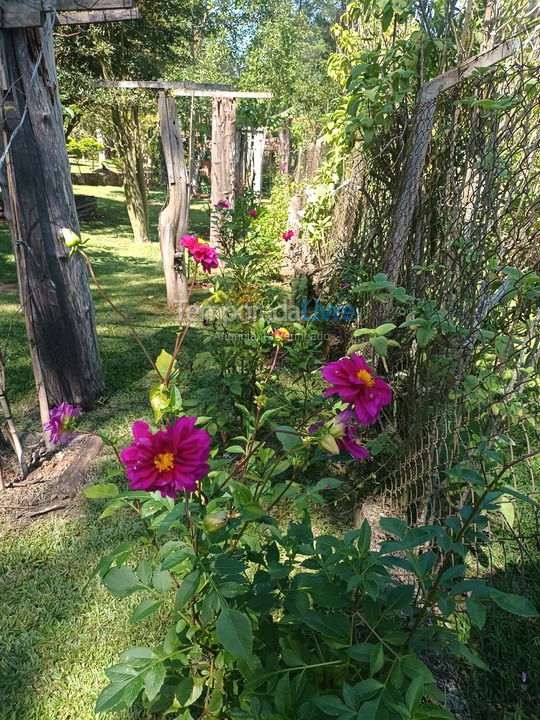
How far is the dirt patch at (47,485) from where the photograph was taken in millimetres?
2252

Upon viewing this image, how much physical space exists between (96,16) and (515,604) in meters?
3.26

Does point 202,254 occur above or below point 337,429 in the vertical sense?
above

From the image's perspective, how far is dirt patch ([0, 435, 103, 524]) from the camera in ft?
7.39

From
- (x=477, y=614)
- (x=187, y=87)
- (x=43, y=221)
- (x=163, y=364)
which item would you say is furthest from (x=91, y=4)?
(x=187, y=87)

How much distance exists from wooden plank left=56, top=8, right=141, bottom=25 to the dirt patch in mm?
2401

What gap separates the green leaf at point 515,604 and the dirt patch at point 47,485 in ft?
6.54

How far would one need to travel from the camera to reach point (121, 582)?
1.09 m

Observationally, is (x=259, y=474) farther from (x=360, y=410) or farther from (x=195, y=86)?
(x=195, y=86)

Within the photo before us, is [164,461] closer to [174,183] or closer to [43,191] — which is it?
[43,191]

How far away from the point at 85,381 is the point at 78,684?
1825 mm

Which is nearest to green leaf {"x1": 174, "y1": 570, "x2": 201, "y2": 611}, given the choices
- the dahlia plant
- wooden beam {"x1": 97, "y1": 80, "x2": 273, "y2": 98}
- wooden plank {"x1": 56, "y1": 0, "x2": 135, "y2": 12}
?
the dahlia plant

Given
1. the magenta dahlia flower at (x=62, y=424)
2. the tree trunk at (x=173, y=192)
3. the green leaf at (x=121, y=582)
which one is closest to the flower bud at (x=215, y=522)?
the green leaf at (x=121, y=582)

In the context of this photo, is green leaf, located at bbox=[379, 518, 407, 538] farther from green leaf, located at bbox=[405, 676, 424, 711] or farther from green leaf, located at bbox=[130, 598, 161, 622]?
green leaf, located at bbox=[130, 598, 161, 622]

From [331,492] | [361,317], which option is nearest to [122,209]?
[361,317]
